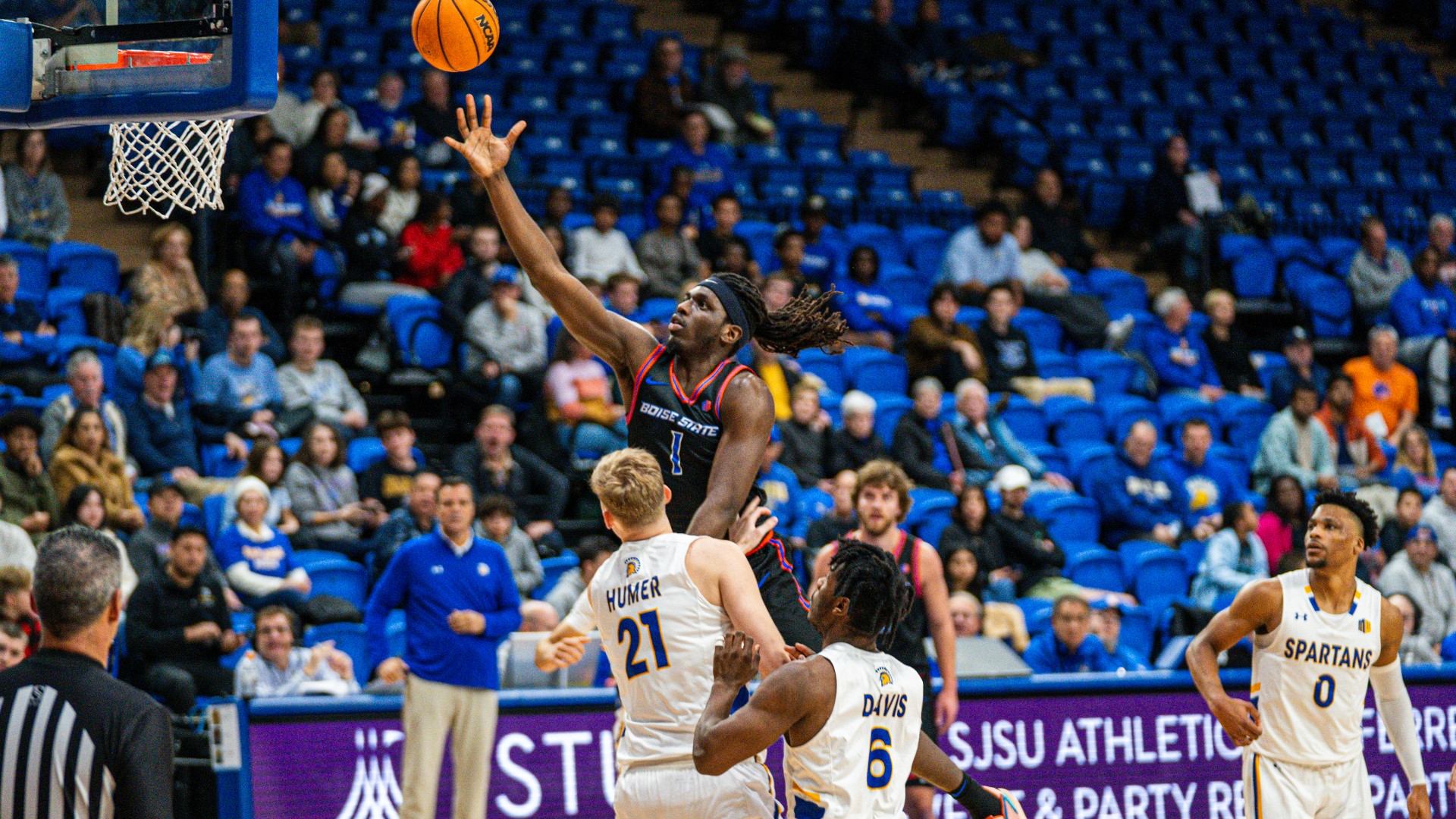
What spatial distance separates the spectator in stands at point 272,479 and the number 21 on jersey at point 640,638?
16.7 feet

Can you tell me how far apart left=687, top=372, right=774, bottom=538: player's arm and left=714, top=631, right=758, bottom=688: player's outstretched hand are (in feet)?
2.44

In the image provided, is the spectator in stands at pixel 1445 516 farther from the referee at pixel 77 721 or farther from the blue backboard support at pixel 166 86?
the referee at pixel 77 721

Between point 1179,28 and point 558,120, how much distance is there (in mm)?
8477

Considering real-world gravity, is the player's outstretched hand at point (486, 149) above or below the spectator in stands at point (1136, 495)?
above

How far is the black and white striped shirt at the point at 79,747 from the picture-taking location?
354 cm

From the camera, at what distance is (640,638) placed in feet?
16.6

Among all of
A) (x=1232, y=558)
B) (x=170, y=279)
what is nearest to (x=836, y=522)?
(x=1232, y=558)

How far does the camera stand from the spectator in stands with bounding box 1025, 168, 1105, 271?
15430 millimetres

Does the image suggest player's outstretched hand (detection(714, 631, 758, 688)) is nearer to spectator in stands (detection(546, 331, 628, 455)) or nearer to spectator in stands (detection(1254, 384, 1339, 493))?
spectator in stands (detection(546, 331, 628, 455))

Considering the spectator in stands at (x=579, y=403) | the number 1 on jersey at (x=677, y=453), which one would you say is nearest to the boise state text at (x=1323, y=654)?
the number 1 on jersey at (x=677, y=453)

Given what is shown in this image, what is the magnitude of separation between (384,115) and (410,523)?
456 centimetres

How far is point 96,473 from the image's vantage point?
943cm

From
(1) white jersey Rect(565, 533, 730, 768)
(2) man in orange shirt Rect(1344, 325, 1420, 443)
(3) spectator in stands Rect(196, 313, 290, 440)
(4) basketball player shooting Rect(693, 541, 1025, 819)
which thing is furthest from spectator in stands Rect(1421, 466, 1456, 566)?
(1) white jersey Rect(565, 533, 730, 768)

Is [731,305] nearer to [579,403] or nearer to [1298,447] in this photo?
[579,403]
